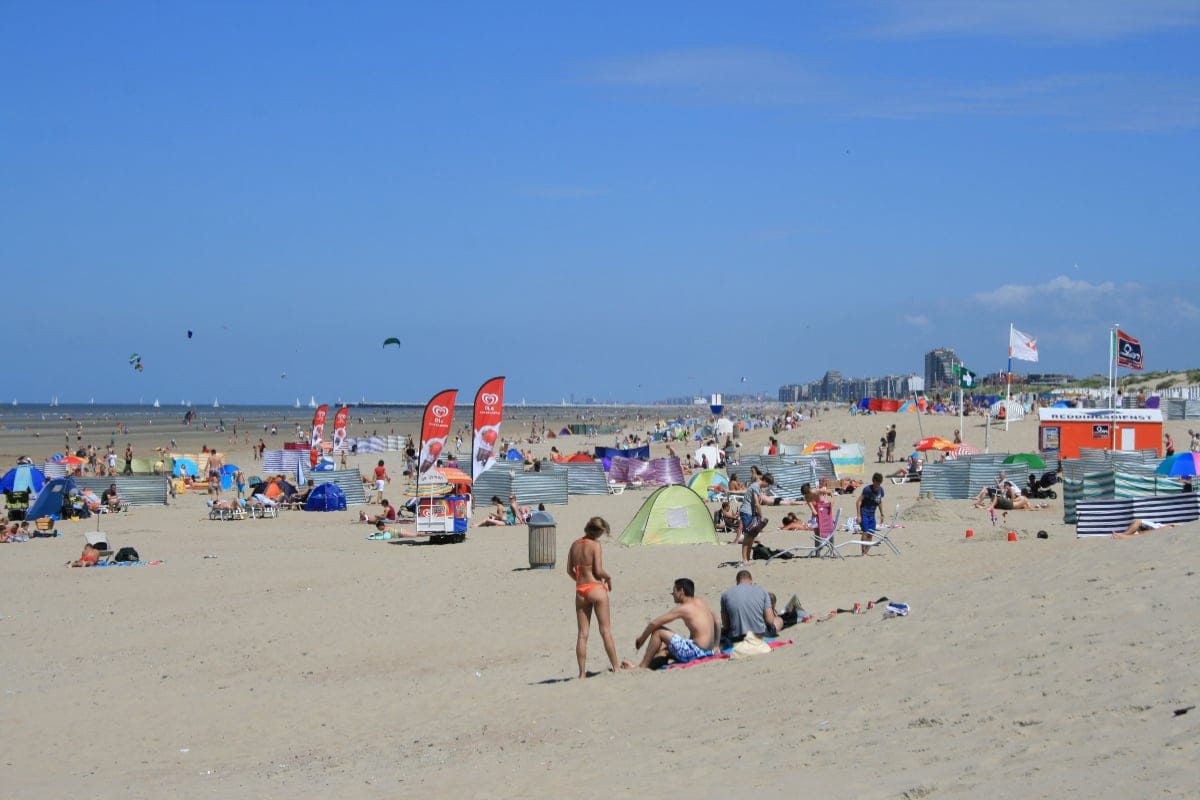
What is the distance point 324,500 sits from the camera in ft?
88.9

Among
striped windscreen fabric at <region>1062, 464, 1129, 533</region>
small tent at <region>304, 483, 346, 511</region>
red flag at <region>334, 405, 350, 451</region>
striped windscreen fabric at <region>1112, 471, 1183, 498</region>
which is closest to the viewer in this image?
striped windscreen fabric at <region>1112, 471, 1183, 498</region>

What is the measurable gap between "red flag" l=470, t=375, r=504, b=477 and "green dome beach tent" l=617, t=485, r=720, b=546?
4741 mm

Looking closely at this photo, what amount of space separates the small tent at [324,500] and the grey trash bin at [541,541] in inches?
484

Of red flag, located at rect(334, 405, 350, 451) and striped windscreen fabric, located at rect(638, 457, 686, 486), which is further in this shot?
red flag, located at rect(334, 405, 350, 451)

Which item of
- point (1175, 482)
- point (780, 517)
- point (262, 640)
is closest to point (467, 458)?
point (780, 517)

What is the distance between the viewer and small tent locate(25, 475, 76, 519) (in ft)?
80.0

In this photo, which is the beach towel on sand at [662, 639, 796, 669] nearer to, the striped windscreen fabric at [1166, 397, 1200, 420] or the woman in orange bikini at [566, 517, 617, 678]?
the woman in orange bikini at [566, 517, 617, 678]

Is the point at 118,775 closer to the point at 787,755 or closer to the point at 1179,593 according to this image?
the point at 787,755

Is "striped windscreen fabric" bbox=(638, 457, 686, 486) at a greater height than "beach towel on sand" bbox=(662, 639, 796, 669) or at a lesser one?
greater

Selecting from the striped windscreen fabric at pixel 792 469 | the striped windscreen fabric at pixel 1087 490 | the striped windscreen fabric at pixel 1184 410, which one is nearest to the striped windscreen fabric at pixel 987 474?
the striped windscreen fabric at pixel 792 469

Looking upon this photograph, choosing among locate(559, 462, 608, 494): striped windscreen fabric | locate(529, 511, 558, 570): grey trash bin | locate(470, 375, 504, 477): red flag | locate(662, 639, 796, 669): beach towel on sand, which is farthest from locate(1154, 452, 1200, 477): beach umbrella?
locate(662, 639, 796, 669): beach towel on sand

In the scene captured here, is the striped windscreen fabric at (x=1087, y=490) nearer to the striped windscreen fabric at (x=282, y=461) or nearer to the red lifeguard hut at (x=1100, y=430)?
the red lifeguard hut at (x=1100, y=430)

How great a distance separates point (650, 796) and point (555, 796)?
1.76ft

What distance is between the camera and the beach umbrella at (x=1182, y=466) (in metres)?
21.8
